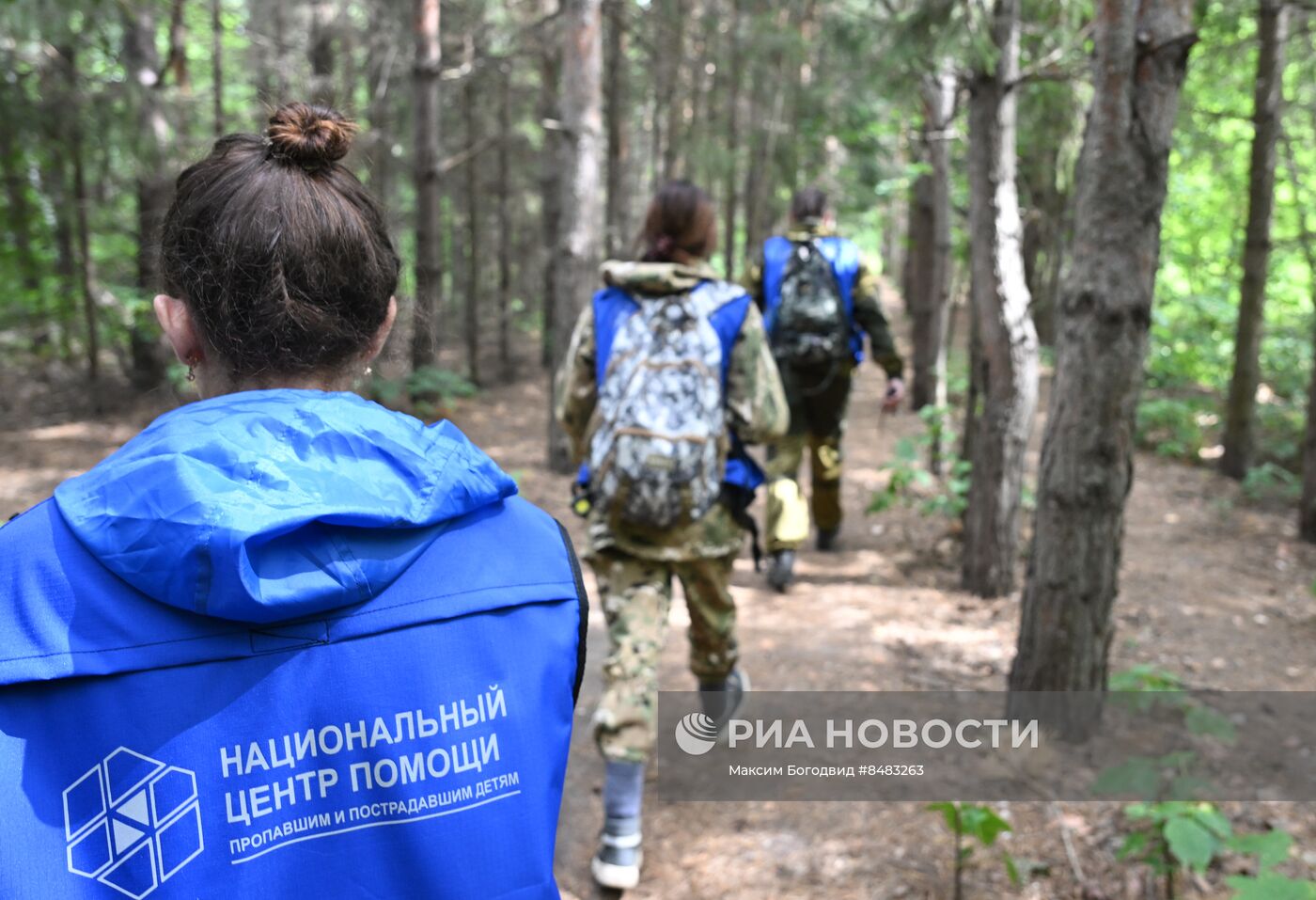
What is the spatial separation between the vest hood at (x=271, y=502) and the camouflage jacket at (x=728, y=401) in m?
2.15

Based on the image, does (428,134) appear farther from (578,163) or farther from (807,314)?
(807,314)

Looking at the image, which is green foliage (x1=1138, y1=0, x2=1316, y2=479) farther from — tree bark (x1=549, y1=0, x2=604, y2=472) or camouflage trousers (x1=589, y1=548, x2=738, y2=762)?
camouflage trousers (x1=589, y1=548, x2=738, y2=762)

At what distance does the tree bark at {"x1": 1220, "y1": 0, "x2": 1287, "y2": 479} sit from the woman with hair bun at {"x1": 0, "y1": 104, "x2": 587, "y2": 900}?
8.69 metres

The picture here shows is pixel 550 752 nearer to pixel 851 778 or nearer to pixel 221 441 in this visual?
pixel 221 441

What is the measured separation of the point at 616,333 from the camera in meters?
3.41

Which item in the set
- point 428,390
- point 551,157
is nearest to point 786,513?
point 428,390

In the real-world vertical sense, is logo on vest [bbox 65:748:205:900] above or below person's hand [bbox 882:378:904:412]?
above

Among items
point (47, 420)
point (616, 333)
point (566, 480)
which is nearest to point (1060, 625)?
point (616, 333)

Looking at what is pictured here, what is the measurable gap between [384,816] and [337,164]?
865 mm

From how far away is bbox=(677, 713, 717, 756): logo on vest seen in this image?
414 centimetres

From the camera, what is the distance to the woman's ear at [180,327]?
4.40ft

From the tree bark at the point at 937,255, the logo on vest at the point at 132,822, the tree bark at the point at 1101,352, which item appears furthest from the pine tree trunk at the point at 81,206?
the logo on vest at the point at 132,822

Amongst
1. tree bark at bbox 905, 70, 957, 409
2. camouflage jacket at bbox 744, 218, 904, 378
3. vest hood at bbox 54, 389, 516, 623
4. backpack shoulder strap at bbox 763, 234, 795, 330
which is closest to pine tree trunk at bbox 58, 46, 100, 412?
camouflage jacket at bbox 744, 218, 904, 378

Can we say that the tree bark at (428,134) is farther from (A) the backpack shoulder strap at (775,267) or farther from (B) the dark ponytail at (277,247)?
(B) the dark ponytail at (277,247)
